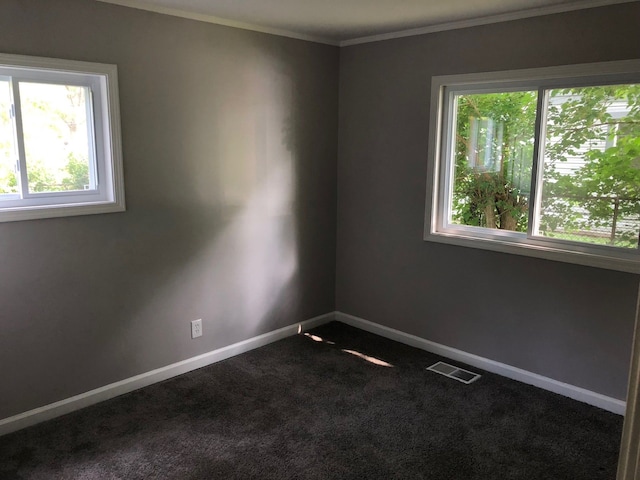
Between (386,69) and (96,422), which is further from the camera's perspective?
(386,69)

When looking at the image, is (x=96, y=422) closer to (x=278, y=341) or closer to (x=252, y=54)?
(x=278, y=341)

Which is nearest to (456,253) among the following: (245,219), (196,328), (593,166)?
(593,166)

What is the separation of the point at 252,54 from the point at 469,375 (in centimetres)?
258

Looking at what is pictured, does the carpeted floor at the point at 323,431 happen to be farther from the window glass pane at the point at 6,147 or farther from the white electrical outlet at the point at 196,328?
the window glass pane at the point at 6,147

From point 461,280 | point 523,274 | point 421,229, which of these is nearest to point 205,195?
point 421,229

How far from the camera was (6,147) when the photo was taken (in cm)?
266

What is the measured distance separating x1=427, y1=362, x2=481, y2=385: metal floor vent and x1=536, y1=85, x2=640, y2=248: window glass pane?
3.40 feet

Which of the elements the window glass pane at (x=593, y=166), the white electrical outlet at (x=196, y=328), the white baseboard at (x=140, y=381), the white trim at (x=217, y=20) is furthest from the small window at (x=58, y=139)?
the window glass pane at (x=593, y=166)

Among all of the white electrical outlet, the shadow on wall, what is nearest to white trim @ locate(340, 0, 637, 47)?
the shadow on wall

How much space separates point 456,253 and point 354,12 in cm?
169

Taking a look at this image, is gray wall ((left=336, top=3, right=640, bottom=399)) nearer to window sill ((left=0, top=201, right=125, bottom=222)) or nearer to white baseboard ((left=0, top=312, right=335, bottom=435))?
white baseboard ((left=0, top=312, right=335, bottom=435))

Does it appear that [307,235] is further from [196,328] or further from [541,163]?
[541,163]

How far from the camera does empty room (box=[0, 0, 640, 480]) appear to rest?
8.73 feet

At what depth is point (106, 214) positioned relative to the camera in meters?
2.95
